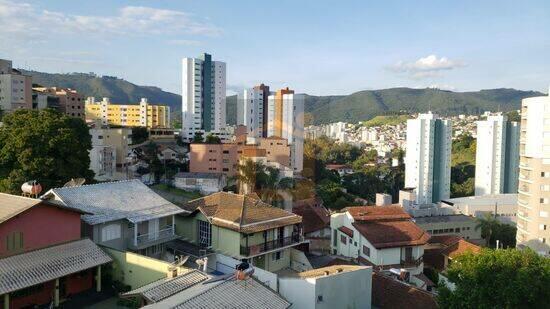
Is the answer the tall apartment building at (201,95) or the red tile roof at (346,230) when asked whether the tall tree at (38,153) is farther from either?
the tall apartment building at (201,95)

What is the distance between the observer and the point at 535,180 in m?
28.7

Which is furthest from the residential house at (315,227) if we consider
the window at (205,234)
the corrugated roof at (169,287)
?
the corrugated roof at (169,287)

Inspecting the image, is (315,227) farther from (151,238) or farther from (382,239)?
(151,238)

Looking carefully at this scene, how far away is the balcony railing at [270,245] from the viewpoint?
51.5 ft

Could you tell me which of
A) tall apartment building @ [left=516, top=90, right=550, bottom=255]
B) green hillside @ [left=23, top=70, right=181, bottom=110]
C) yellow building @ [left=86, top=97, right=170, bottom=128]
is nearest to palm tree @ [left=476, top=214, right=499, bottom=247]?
tall apartment building @ [left=516, top=90, right=550, bottom=255]

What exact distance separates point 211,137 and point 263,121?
766 inches

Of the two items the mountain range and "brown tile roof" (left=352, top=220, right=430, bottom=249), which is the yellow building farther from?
the mountain range

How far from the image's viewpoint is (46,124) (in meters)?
21.5

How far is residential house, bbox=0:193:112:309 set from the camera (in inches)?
416

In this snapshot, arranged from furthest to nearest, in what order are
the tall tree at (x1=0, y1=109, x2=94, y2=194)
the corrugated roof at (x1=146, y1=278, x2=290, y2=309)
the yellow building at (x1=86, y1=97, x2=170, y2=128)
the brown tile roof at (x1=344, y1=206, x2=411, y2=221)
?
the yellow building at (x1=86, y1=97, x2=170, y2=128) → the brown tile roof at (x1=344, y1=206, x2=411, y2=221) → the tall tree at (x1=0, y1=109, x2=94, y2=194) → the corrugated roof at (x1=146, y1=278, x2=290, y2=309)

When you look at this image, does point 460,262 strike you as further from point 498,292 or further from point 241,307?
point 241,307

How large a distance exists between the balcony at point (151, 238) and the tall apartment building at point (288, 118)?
3486 cm

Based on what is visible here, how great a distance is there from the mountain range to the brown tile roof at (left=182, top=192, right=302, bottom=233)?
115358 mm

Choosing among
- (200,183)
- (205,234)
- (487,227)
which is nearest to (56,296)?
(205,234)
